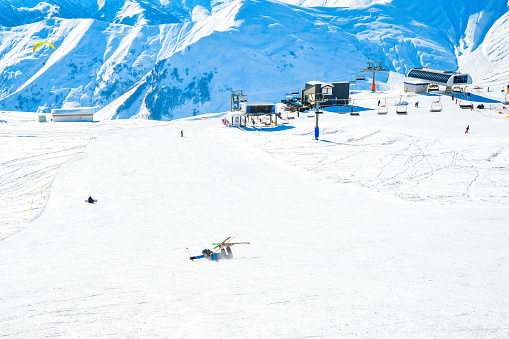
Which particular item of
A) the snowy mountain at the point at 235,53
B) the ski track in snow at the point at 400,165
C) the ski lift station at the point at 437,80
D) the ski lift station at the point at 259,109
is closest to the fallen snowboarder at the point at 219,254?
the ski track in snow at the point at 400,165

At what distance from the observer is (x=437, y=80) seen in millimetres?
62281

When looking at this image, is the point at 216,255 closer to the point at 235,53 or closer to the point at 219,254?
the point at 219,254

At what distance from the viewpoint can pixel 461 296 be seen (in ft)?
31.5

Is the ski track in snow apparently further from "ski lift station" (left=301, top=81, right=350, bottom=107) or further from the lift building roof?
the lift building roof

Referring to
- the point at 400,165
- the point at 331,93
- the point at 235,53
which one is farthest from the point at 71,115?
the point at 235,53

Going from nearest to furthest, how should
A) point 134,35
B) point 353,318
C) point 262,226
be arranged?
point 353,318 < point 262,226 < point 134,35

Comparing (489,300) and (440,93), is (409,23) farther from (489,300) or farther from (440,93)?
(489,300)

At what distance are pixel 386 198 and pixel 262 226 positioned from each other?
Result: 27.4 feet

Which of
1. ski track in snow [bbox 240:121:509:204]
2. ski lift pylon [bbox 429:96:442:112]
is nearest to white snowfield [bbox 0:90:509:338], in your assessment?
ski track in snow [bbox 240:121:509:204]

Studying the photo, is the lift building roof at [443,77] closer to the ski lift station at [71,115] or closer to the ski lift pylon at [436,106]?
the ski lift pylon at [436,106]

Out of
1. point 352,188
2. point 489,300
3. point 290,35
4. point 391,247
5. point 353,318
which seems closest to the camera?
point 353,318

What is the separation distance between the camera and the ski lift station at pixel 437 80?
195 feet

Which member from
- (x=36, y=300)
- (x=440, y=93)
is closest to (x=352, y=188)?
(x=36, y=300)

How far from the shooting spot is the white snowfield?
8.73m
